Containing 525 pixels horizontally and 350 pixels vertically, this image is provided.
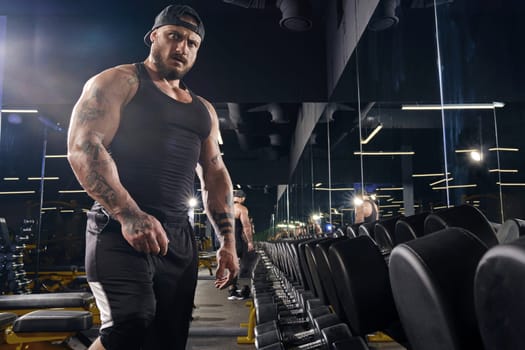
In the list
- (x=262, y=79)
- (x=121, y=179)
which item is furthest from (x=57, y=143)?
(x=121, y=179)

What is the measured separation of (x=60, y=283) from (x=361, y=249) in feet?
17.6

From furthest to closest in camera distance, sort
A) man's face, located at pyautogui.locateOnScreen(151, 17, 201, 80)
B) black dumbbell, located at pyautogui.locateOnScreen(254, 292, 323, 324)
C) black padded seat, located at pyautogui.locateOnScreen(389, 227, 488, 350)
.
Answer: black dumbbell, located at pyautogui.locateOnScreen(254, 292, 323, 324), man's face, located at pyautogui.locateOnScreen(151, 17, 201, 80), black padded seat, located at pyautogui.locateOnScreen(389, 227, 488, 350)

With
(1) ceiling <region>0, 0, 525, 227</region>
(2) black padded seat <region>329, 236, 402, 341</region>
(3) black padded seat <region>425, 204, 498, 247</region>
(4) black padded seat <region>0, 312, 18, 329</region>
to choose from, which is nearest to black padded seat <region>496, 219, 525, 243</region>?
(3) black padded seat <region>425, 204, 498, 247</region>

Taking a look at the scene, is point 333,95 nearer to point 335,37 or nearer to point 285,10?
point 335,37

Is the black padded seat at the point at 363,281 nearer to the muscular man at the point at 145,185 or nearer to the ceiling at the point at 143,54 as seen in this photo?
the muscular man at the point at 145,185

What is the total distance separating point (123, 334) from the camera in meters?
1.31

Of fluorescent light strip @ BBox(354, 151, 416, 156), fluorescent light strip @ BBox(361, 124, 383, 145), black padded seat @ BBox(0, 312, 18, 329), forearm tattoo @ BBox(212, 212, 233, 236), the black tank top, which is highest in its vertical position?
fluorescent light strip @ BBox(361, 124, 383, 145)

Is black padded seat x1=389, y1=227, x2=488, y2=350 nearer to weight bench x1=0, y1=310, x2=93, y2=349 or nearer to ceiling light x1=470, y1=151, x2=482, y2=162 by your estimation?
ceiling light x1=470, y1=151, x2=482, y2=162

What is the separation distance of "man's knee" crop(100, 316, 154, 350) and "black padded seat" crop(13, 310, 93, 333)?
0.87m

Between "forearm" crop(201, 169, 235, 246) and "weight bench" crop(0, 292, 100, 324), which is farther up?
"forearm" crop(201, 169, 235, 246)

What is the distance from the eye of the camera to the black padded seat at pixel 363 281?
3.13ft

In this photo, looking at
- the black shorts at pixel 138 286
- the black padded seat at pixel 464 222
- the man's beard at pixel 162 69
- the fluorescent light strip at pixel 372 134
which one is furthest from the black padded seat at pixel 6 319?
the fluorescent light strip at pixel 372 134

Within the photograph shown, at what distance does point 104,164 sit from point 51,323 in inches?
41.5

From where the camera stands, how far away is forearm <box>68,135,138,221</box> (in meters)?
1.40
